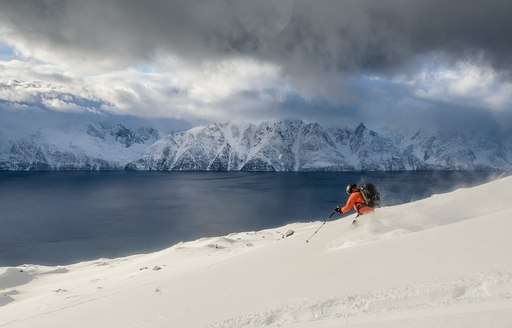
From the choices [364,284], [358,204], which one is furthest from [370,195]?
[364,284]

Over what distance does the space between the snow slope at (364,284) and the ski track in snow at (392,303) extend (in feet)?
0.07

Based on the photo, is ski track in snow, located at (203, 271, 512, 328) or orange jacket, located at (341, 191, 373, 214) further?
orange jacket, located at (341, 191, 373, 214)

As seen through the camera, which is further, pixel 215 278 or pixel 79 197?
pixel 79 197

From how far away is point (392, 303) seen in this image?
7785 mm

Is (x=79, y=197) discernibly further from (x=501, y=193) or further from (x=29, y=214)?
(x=501, y=193)

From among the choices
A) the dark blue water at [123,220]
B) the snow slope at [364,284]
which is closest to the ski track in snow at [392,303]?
the snow slope at [364,284]

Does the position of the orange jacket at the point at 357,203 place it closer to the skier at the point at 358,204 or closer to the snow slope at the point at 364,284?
the skier at the point at 358,204

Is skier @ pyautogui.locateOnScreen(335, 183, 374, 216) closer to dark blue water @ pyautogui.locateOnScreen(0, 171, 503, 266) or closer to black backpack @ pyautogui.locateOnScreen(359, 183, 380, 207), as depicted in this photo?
black backpack @ pyautogui.locateOnScreen(359, 183, 380, 207)

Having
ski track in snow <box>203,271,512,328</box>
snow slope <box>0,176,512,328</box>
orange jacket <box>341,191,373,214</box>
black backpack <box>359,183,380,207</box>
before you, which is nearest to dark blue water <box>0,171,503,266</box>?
snow slope <box>0,176,512,328</box>

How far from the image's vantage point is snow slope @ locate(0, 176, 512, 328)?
7.50 m

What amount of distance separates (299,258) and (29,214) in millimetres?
141196

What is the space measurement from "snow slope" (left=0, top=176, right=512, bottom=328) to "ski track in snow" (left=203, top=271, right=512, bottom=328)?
2cm

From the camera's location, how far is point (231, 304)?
30.8ft

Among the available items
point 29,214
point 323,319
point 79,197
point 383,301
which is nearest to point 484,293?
point 383,301
